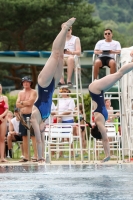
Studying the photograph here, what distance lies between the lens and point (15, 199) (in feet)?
22.4

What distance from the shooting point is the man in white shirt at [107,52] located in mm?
14132

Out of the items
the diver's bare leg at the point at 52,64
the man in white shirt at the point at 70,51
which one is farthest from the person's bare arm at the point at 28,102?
the diver's bare leg at the point at 52,64

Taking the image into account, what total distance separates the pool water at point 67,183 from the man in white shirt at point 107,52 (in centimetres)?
341

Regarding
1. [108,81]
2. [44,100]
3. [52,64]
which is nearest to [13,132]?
[108,81]

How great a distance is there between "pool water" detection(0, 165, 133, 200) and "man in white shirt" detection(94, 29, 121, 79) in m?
3.41

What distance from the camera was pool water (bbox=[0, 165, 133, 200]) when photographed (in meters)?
7.07

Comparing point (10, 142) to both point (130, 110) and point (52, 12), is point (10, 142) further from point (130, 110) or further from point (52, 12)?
point (52, 12)

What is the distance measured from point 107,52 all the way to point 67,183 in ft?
20.6

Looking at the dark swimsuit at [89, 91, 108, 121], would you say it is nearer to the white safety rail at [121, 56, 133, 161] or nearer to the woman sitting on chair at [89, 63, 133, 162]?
the woman sitting on chair at [89, 63, 133, 162]

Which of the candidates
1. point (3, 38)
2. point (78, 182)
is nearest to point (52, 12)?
point (3, 38)

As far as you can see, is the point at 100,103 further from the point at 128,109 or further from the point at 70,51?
the point at 128,109

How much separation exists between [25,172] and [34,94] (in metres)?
4.30

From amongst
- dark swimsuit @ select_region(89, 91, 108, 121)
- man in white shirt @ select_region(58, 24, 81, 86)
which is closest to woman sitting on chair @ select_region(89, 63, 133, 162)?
dark swimsuit @ select_region(89, 91, 108, 121)

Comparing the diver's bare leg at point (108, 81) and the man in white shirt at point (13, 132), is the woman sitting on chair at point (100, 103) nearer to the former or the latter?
the diver's bare leg at point (108, 81)
